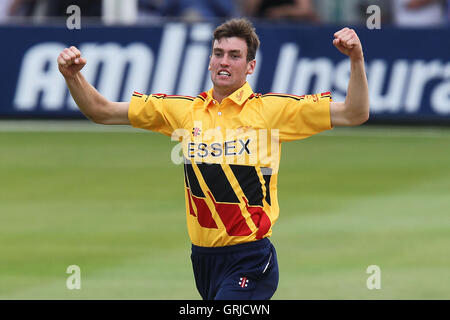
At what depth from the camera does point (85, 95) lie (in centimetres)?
670

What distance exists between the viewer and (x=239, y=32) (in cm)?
658

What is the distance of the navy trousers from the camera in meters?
6.56

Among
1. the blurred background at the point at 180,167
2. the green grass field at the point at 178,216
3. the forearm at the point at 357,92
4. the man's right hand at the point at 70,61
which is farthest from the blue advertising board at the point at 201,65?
the man's right hand at the point at 70,61

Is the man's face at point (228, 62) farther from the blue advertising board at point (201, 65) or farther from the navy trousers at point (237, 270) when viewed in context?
the blue advertising board at point (201, 65)

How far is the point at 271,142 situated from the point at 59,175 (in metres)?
9.98

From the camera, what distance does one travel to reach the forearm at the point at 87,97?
665 cm

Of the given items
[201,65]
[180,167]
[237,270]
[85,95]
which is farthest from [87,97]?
[201,65]

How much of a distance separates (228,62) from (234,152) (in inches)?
22.8

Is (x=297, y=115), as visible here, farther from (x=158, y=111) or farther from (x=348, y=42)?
(x=158, y=111)

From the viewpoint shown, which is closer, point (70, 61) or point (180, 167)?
point (70, 61)

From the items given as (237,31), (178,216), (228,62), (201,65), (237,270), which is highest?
(201,65)

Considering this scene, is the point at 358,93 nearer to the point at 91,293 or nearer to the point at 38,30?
the point at 91,293

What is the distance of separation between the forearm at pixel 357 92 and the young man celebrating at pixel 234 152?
0.8 inches

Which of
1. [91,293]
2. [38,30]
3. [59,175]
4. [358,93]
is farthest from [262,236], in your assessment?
[38,30]
